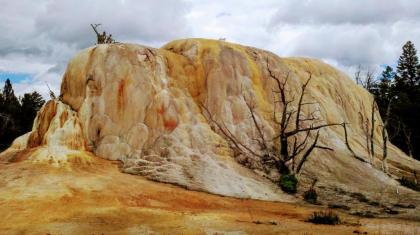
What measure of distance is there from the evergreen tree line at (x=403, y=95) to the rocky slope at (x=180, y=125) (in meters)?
18.5

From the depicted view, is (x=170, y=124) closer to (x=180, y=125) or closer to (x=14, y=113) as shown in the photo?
(x=180, y=125)

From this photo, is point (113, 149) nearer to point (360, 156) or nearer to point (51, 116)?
point (51, 116)

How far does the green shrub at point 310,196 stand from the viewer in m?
21.4

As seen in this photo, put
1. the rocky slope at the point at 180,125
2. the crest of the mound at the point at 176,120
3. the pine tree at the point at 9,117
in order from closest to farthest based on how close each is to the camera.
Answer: the rocky slope at the point at 180,125 < the crest of the mound at the point at 176,120 < the pine tree at the point at 9,117

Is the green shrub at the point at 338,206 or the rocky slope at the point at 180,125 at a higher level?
the rocky slope at the point at 180,125

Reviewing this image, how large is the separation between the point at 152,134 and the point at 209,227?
8.23m

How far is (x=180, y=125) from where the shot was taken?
2330cm

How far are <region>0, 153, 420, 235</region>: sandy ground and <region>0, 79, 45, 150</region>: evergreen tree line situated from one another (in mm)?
16918

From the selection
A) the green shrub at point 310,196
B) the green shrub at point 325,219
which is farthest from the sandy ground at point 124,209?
the green shrub at point 310,196

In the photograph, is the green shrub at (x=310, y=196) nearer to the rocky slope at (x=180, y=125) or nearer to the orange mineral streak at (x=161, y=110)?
the rocky slope at (x=180, y=125)

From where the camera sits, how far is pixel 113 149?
885 inches

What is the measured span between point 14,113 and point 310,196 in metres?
27.2

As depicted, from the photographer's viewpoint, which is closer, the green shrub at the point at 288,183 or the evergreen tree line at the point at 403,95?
the green shrub at the point at 288,183

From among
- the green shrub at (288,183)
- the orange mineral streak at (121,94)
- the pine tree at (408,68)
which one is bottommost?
the green shrub at (288,183)
